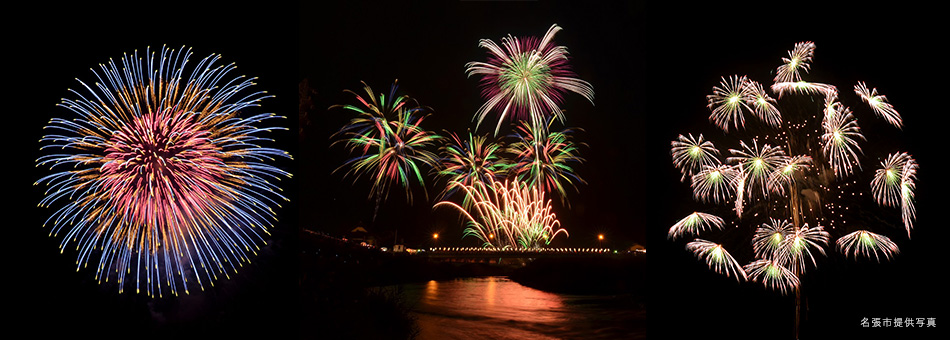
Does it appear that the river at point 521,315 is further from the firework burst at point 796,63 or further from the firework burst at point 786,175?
the firework burst at point 796,63

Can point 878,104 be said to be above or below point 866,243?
above

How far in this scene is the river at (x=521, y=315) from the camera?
2675 centimetres

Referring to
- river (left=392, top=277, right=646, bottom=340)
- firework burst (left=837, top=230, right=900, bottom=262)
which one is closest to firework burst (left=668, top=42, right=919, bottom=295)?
firework burst (left=837, top=230, right=900, bottom=262)

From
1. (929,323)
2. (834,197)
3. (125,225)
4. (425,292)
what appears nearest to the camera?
(125,225)

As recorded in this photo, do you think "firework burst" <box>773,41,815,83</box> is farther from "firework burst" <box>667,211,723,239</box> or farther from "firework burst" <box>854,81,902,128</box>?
"firework burst" <box>667,211,723,239</box>

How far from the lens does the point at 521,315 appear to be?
101ft

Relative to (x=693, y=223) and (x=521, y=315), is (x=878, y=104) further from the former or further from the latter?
(x=521, y=315)

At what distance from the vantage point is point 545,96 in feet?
101

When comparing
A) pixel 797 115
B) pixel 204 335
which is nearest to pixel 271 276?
pixel 204 335

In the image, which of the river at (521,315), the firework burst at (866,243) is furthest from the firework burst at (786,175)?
the river at (521,315)

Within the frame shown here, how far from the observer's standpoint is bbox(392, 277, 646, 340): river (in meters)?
26.8

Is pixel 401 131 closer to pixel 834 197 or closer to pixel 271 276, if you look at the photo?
pixel 271 276

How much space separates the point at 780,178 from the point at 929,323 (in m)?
6.54

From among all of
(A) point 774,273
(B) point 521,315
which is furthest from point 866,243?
(B) point 521,315
